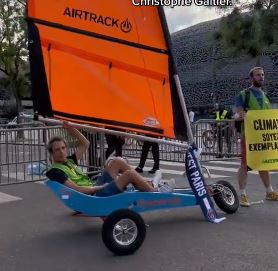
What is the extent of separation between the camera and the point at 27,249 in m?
5.58

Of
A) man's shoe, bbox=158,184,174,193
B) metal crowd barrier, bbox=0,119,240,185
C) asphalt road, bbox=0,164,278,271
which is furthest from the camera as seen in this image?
metal crowd barrier, bbox=0,119,240,185

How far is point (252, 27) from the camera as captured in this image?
27000mm

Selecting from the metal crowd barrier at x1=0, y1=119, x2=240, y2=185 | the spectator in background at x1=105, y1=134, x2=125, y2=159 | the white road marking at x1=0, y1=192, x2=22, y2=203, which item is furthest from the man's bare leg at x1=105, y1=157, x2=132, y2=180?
the spectator in background at x1=105, y1=134, x2=125, y2=159

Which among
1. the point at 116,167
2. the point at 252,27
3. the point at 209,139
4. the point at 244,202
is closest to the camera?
the point at 116,167

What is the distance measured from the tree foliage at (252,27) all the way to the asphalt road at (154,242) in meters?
20.7

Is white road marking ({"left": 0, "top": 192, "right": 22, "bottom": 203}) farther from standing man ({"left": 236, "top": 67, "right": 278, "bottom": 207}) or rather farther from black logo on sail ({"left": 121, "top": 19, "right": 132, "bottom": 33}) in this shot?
black logo on sail ({"left": 121, "top": 19, "right": 132, "bottom": 33})

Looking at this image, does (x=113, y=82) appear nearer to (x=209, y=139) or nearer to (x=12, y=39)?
(x=209, y=139)

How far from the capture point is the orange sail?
216 inches

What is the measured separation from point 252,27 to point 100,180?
2221 centimetres

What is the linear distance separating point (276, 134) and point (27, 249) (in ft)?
12.6

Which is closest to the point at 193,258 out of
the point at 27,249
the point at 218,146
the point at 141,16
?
the point at 27,249

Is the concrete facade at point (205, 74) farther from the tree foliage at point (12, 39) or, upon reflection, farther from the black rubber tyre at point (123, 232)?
the black rubber tyre at point (123, 232)

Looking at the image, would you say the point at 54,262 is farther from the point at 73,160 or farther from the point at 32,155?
the point at 32,155

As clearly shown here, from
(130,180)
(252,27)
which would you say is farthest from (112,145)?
(252,27)
